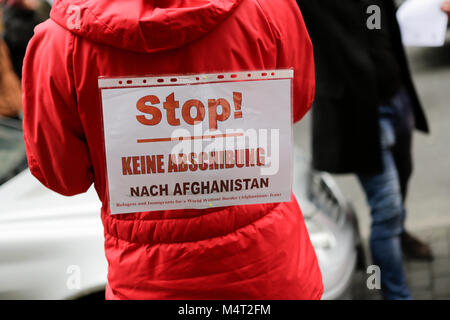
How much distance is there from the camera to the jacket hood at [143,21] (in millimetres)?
1309

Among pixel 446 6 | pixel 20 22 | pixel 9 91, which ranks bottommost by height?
pixel 9 91

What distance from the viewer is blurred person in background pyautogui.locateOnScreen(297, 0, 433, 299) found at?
2.58 m

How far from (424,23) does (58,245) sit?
6.07 ft

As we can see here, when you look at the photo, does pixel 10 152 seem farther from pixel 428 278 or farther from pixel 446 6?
pixel 428 278

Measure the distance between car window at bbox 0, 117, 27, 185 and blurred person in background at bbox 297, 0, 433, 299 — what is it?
1532 mm

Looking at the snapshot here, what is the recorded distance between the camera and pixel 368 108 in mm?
2697

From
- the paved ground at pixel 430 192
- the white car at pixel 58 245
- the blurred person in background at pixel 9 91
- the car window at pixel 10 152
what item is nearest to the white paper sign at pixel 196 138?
the white car at pixel 58 245

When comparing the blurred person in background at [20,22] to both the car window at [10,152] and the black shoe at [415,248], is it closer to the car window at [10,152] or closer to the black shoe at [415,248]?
the car window at [10,152]

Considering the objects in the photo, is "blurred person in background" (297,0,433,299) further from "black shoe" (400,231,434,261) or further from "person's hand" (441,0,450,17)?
"black shoe" (400,231,434,261)

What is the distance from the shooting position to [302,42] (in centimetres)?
156

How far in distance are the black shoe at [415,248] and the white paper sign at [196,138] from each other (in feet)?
7.44

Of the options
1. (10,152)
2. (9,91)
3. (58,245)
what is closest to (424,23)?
(58,245)

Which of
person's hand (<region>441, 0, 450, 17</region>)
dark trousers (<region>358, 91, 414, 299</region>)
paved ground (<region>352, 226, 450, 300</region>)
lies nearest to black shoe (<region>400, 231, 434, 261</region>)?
paved ground (<region>352, 226, 450, 300</region>)
